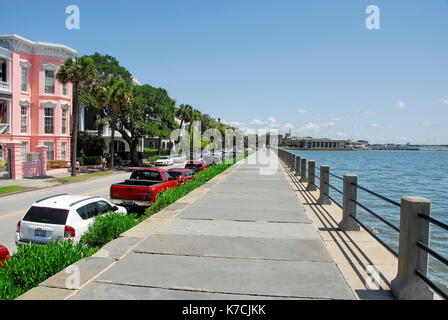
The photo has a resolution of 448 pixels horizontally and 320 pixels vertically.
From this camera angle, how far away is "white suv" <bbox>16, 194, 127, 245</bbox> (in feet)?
29.3

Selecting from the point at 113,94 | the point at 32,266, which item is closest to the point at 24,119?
the point at 113,94

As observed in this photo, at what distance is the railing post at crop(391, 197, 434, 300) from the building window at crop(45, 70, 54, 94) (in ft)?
127

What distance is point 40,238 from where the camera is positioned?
29.3ft

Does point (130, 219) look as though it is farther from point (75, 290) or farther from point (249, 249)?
point (75, 290)

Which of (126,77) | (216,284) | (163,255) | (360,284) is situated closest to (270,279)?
(216,284)

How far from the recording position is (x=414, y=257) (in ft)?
16.7

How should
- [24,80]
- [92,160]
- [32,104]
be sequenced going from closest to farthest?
[24,80], [32,104], [92,160]

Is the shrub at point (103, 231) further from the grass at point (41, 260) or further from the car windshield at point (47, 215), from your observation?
the car windshield at point (47, 215)

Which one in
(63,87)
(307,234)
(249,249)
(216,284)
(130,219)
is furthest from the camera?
(63,87)

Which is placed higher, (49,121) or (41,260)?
(49,121)

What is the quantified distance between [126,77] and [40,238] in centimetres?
4447

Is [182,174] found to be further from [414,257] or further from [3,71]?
[3,71]

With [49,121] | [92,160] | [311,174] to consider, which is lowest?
[92,160]

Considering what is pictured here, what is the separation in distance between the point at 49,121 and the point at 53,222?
32.6 m
